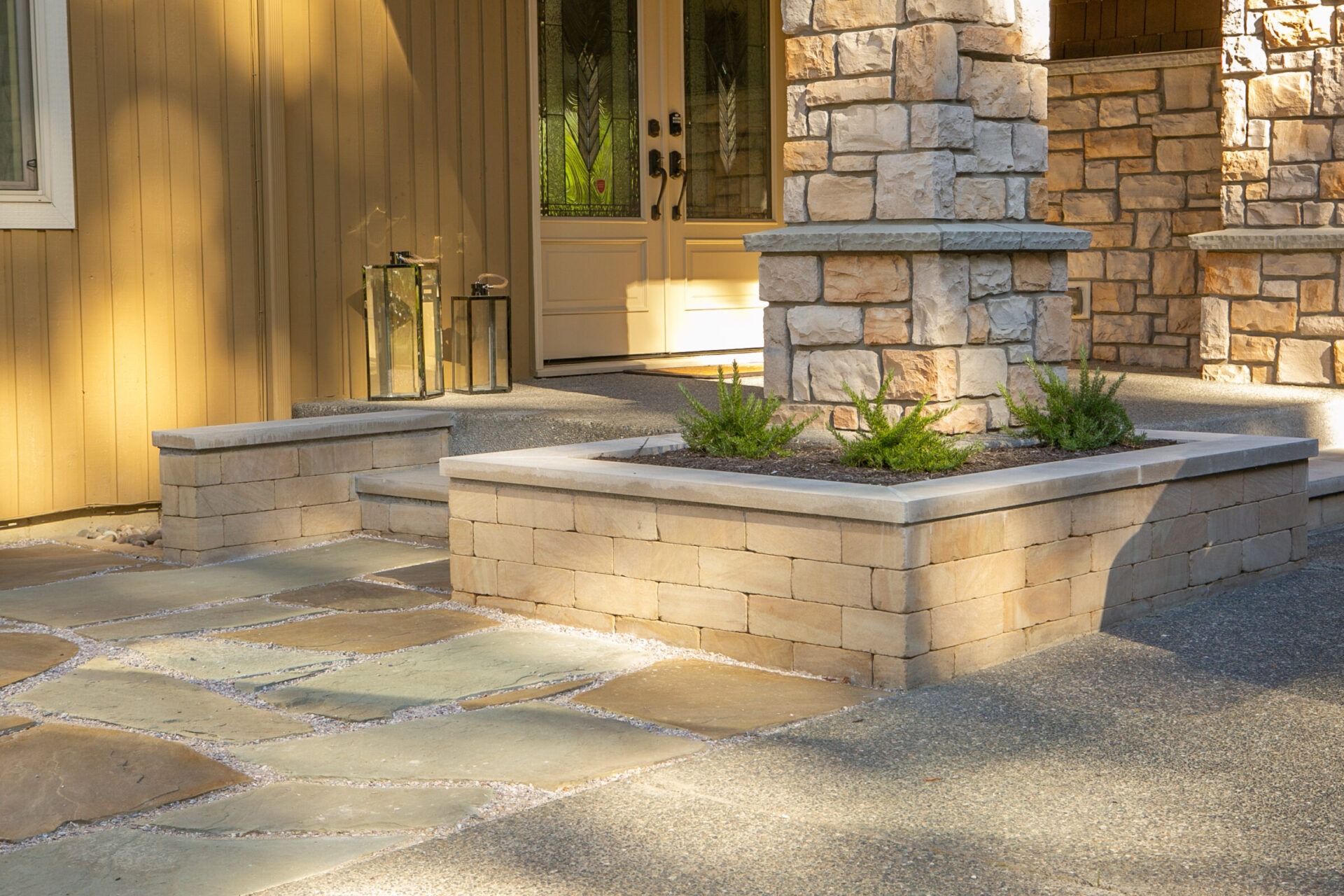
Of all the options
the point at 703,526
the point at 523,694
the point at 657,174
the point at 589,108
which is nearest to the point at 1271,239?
the point at 657,174

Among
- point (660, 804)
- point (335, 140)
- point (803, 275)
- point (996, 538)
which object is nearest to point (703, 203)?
point (335, 140)

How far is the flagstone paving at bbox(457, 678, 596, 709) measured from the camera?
354cm

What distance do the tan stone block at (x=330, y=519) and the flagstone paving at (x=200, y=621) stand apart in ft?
3.23

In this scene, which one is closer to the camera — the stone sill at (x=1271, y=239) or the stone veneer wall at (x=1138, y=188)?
the stone sill at (x=1271, y=239)

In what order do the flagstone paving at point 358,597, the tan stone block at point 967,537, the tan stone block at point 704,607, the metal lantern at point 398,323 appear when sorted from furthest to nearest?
the metal lantern at point 398,323, the flagstone paving at point 358,597, the tan stone block at point 704,607, the tan stone block at point 967,537

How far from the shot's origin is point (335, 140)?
6672 mm

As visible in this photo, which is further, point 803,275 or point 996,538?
point 803,275

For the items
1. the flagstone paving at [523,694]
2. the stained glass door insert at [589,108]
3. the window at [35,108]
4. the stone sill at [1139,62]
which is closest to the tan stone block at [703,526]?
the flagstone paving at [523,694]

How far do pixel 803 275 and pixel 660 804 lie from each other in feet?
7.40

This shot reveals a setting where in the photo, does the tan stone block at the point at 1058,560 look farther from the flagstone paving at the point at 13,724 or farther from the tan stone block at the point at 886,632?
the flagstone paving at the point at 13,724

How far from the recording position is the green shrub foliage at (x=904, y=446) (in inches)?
164

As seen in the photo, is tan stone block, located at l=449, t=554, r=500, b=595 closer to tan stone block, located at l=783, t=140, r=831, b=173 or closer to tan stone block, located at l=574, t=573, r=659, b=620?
tan stone block, located at l=574, t=573, r=659, b=620

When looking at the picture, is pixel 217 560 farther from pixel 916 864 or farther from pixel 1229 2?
pixel 1229 2

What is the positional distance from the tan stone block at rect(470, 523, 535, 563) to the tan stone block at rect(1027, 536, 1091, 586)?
1.42 meters
